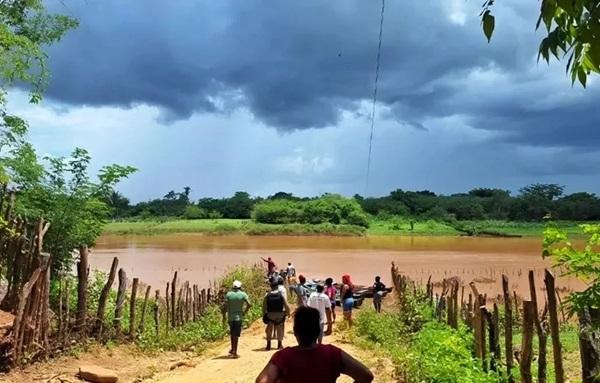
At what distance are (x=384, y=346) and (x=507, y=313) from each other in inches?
185

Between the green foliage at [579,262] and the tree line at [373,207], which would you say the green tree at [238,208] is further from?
the green foliage at [579,262]

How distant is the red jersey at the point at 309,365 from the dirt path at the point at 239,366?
21.0 feet

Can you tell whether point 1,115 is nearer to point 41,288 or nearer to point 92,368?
point 41,288

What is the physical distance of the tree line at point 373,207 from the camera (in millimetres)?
81250

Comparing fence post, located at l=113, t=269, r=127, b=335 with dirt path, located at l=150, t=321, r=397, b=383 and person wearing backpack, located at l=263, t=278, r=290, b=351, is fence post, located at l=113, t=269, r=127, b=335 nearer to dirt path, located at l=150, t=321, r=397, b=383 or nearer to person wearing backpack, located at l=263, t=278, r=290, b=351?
dirt path, located at l=150, t=321, r=397, b=383

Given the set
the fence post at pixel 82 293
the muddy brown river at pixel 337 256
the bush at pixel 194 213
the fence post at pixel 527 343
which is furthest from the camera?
the bush at pixel 194 213

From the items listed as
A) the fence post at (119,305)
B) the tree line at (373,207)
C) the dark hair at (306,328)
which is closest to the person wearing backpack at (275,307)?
the fence post at (119,305)

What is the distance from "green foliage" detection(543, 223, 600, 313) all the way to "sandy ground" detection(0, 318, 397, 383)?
6.15 metres

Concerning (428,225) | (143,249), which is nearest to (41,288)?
(143,249)

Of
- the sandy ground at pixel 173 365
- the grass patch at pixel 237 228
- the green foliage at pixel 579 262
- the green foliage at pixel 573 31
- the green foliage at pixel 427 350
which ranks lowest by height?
the sandy ground at pixel 173 365

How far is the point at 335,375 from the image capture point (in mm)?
3549

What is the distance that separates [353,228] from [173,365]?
63.1 m

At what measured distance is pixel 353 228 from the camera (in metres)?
74.7

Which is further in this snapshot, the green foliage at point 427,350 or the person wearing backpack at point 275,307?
the person wearing backpack at point 275,307
